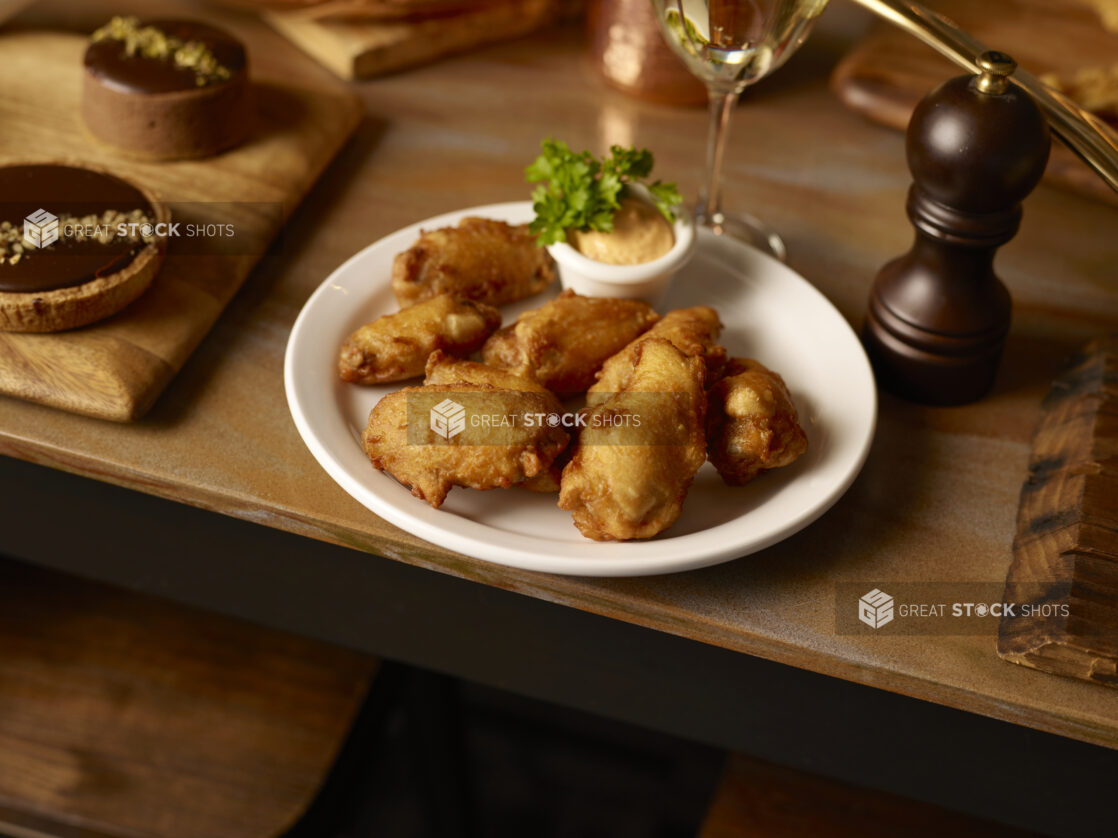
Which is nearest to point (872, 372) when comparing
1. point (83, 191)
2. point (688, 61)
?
point (688, 61)

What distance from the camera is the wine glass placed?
1179 millimetres

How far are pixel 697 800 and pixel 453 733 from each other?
744 millimetres

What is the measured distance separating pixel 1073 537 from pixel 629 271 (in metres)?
0.57

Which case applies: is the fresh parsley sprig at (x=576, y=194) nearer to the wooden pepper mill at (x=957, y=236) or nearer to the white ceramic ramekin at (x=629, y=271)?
the white ceramic ramekin at (x=629, y=271)

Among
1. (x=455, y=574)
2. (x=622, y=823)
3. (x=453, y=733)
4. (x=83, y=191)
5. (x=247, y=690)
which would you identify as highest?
(x=83, y=191)

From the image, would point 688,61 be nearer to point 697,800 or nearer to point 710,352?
point 710,352

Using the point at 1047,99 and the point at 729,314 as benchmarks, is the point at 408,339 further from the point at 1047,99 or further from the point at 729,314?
the point at 1047,99

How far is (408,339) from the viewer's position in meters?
1.13

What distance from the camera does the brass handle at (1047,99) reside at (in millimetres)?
1054

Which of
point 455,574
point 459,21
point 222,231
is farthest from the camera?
point 459,21

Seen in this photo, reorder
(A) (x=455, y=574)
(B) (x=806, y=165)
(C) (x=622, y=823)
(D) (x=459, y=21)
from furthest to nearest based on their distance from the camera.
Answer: (C) (x=622, y=823) < (D) (x=459, y=21) < (B) (x=806, y=165) < (A) (x=455, y=574)

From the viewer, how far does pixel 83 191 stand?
1241 mm

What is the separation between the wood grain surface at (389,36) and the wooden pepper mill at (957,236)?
1035 millimetres

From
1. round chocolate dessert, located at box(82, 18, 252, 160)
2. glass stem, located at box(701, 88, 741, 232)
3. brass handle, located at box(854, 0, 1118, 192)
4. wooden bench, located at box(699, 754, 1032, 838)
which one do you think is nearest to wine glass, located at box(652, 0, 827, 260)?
glass stem, located at box(701, 88, 741, 232)
